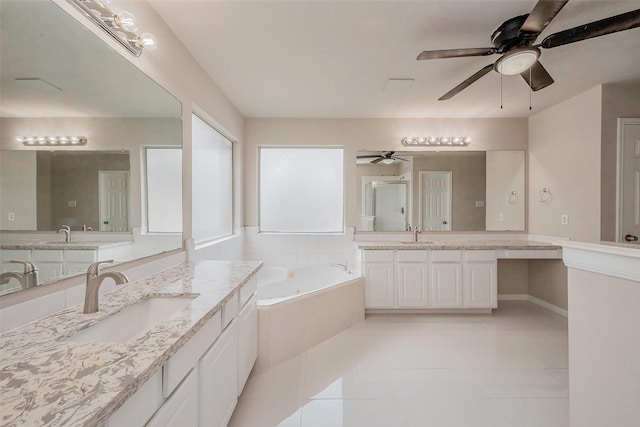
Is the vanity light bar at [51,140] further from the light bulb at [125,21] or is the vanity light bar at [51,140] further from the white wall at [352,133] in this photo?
the white wall at [352,133]

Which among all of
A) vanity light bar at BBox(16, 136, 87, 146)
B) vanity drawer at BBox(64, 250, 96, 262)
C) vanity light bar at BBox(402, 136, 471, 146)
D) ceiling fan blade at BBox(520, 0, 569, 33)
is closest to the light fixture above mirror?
vanity light bar at BBox(16, 136, 87, 146)

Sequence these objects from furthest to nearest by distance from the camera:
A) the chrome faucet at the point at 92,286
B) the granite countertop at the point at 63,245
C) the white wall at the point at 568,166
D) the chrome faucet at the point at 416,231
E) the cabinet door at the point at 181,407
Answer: the chrome faucet at the point at 416,231, the white wall at the point at 568,166, the chrome faucet at the point at 92,286, the granite countertop at the point at 63,245, the cabinet door at the point at 181,407

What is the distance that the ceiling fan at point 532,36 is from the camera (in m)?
1.43

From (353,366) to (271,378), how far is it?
663 millimetres

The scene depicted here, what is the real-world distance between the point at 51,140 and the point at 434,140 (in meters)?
3.89

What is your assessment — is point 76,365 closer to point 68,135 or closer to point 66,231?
point 66,231

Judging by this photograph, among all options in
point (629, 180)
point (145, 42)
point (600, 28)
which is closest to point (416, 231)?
point (629, 180)

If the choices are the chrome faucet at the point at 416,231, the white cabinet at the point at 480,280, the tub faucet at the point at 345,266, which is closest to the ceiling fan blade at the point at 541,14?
the white cabinet at the point at 480,280

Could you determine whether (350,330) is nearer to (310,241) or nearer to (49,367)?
(310,241)

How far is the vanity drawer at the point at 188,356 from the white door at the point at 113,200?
728 millimetres

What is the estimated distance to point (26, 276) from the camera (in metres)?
0.99

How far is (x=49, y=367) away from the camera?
73cm

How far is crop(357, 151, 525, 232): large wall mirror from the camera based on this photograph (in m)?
3.86

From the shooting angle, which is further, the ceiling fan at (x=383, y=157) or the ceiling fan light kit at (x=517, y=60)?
the ceiling fan at (x=383, y=157)
